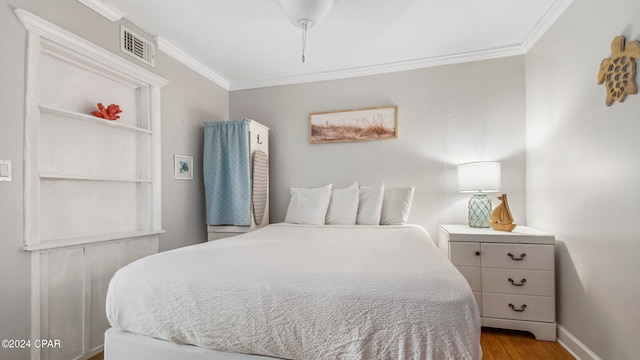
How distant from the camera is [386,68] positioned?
9.68 feet

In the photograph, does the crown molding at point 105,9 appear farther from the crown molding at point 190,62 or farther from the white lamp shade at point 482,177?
the white lamp shade at point 482,177

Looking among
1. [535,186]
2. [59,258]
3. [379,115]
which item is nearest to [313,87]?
[379,115]

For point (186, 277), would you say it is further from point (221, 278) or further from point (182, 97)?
point (182, 97)

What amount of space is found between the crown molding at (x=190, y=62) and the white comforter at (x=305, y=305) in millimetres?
1995

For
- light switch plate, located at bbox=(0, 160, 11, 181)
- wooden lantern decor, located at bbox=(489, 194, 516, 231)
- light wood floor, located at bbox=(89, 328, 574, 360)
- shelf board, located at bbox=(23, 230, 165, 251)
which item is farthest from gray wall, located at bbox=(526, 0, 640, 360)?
light switch plate, located at bbox=(0, 160, 11, 181)

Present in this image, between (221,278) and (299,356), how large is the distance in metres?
0.43

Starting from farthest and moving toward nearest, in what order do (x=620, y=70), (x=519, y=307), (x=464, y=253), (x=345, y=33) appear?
(x=345, y=33) → (x=464, y=253) → (x=519, y=307) → (x=620, y=70)

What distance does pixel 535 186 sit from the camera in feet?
7.83

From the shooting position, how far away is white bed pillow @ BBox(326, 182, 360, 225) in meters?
2.67

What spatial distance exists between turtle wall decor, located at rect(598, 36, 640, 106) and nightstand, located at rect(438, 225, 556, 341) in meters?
1.01

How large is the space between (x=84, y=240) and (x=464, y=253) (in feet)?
8.72

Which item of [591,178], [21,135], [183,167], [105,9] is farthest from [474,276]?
[105,9]

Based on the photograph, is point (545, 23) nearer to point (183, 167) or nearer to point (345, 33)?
point (345, 33)

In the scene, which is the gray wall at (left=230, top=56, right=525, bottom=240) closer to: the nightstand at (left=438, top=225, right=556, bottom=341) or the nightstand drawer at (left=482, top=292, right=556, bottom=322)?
the nightstand at (left=438, top=225, right=556, bottom=341)
